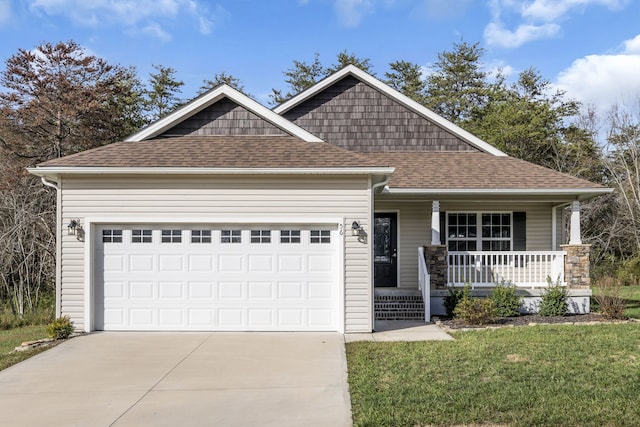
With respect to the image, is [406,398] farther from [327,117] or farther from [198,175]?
[327,117]

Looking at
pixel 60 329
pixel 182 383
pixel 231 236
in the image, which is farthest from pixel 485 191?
pixel 60 329

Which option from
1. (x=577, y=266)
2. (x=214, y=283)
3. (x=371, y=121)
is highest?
(x=371, y=121)

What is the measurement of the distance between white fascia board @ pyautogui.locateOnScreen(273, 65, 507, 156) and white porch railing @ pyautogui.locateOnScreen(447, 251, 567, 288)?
12.2ft

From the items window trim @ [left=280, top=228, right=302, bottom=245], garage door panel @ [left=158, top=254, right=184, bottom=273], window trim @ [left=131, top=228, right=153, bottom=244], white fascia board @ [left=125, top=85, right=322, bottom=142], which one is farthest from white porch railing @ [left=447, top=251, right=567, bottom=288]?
window trim @ [left=131, top=228, right=153, bottom=244]

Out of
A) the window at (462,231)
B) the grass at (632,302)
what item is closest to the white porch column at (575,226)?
the grass at (632,302)

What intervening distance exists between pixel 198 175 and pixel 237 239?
148 cm

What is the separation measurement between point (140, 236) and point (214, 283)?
1761 millimetres

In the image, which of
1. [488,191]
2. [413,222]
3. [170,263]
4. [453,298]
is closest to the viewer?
[170,263]

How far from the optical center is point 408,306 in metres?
12.4

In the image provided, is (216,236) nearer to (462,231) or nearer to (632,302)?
(462,231)

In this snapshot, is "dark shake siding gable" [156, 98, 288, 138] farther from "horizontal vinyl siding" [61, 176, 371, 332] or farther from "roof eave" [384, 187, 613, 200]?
"roof eave" [384, 187, 613, 200]

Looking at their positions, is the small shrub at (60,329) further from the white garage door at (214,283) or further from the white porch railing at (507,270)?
the white porch railing at (507,270)

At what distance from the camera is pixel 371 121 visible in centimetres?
1540

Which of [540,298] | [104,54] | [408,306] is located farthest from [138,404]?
[104,54]
